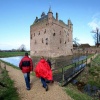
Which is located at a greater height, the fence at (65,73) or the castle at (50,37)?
the castle at (50,37)

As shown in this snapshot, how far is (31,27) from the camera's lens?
54031mm

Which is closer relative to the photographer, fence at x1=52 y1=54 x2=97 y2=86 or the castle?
fence at x1=52 y1=54 x2=97 y2=86

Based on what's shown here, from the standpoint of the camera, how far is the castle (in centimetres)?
4291

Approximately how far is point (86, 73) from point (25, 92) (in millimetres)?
10589

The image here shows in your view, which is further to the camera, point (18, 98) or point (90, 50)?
point (90, 50)

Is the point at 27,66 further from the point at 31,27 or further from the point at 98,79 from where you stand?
the point at 31,27

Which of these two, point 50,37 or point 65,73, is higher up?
point 50,37

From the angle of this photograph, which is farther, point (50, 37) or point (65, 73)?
point (50, 37)

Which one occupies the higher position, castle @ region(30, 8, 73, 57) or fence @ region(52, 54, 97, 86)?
castle @ region(30, 8, 73, 57)

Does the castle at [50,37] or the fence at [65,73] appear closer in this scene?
the fence at [65,73]

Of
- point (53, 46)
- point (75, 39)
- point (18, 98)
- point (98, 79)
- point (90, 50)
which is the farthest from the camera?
point (75, 39)

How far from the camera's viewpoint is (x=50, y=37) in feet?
140

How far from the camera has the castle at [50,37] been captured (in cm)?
4291

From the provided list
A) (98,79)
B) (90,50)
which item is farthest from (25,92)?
(90,50)
